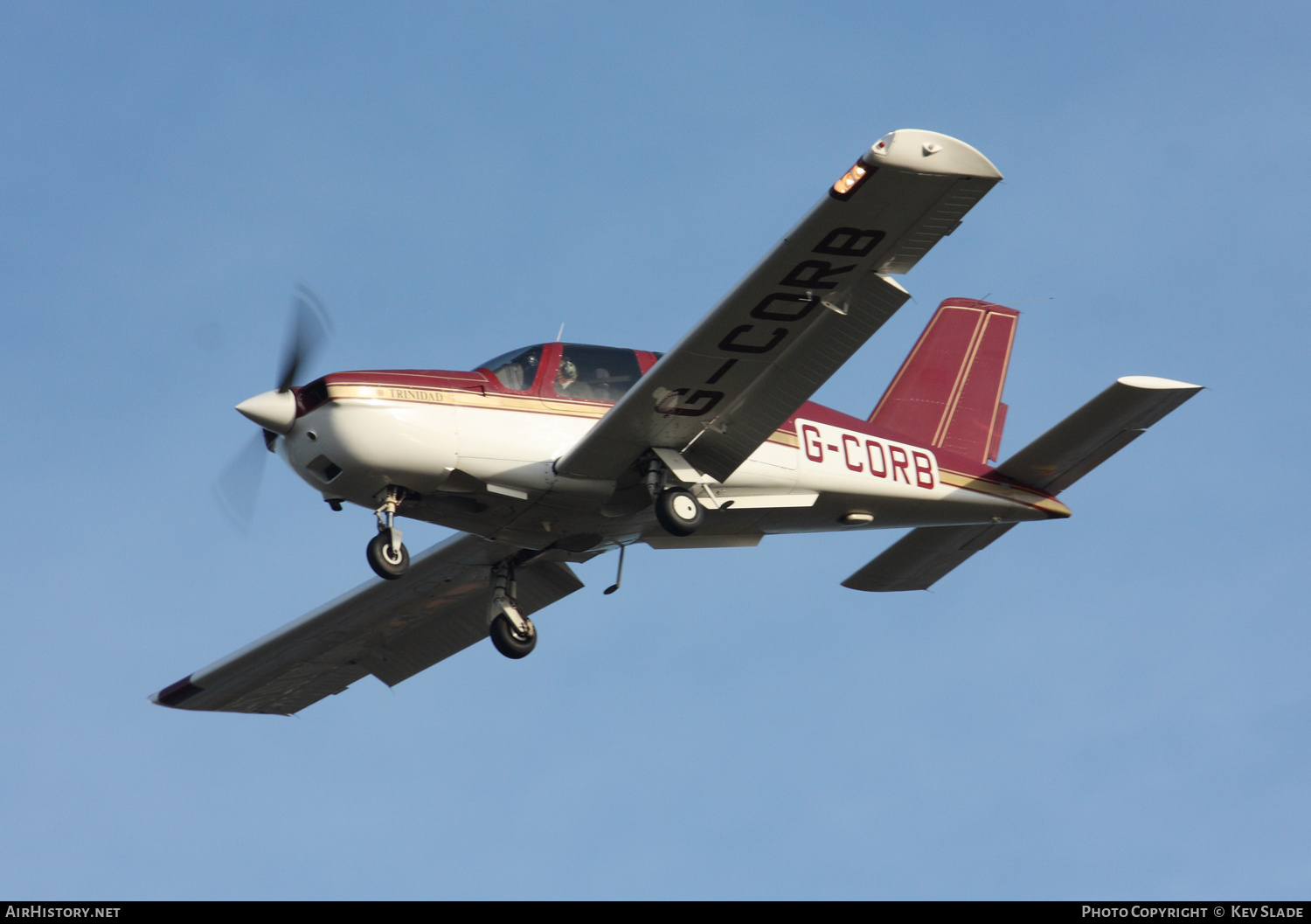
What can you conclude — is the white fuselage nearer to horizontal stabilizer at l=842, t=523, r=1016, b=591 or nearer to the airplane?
the airplane

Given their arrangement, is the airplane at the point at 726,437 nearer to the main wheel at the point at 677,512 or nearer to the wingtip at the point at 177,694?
the main wheel at the point at 677,512

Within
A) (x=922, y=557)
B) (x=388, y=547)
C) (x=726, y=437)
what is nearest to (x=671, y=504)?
(x=726, y=437)

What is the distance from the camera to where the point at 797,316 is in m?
12.9

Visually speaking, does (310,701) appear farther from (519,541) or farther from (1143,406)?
(1143,406)

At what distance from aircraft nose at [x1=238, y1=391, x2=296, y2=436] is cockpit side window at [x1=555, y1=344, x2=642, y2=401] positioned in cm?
250

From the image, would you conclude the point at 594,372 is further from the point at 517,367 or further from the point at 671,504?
the point at 671,504

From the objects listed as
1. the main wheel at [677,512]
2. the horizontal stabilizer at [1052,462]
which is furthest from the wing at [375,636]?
the horizontal stabilizer at [1052,462]

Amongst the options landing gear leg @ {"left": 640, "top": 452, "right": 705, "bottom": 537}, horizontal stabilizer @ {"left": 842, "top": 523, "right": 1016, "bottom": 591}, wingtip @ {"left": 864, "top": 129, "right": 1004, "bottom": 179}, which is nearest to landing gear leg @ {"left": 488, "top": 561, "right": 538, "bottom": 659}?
landing gear leg @ {"left": 640, "top": 452, "right": 705, "bottom": 537}

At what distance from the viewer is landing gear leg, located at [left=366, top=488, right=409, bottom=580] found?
13336 millimetres

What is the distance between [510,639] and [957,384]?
617 centimetres

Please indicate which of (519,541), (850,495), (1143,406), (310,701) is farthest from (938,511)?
(310,701)

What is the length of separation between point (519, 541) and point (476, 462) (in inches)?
61.8

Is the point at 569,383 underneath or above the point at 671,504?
above

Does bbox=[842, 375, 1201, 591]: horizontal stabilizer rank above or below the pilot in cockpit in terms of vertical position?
below
